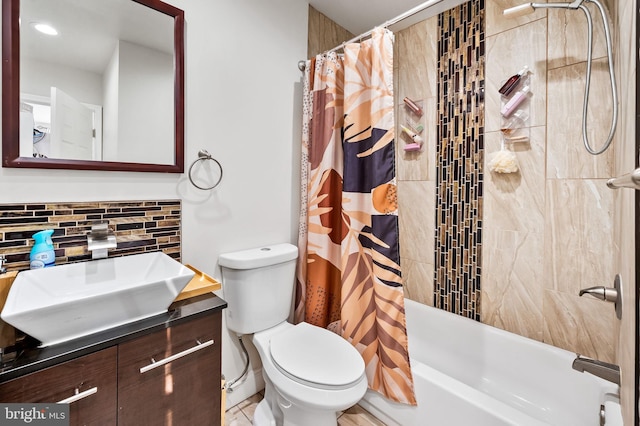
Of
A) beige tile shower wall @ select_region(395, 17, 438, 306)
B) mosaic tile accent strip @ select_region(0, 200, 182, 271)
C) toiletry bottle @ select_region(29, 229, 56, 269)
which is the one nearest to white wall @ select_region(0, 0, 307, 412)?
mosaic tile accent strip @ select_region(0, 200, 182, 271)

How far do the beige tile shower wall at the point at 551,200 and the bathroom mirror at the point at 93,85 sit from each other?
6.00 feet

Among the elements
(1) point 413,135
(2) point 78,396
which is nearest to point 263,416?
(2) point 78,396

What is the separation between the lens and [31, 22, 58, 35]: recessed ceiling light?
1082 millimetres

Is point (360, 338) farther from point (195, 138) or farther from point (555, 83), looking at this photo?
point (555, 83)

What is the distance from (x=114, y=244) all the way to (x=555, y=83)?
90.9 inches

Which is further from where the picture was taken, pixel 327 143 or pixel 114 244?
pixel 327 143

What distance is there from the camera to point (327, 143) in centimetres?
176

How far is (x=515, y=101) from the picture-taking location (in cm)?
167

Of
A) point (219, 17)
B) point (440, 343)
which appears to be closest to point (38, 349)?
point (219, 17)

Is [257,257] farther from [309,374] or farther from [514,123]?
[514,123]

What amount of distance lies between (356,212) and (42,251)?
4.42 ft

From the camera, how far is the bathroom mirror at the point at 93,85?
1051 mm

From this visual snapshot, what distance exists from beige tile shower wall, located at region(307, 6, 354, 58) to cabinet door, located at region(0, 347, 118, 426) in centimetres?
200

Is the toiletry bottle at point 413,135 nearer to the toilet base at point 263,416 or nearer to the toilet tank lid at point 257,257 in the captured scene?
the toilet tank lid at point 257,257
